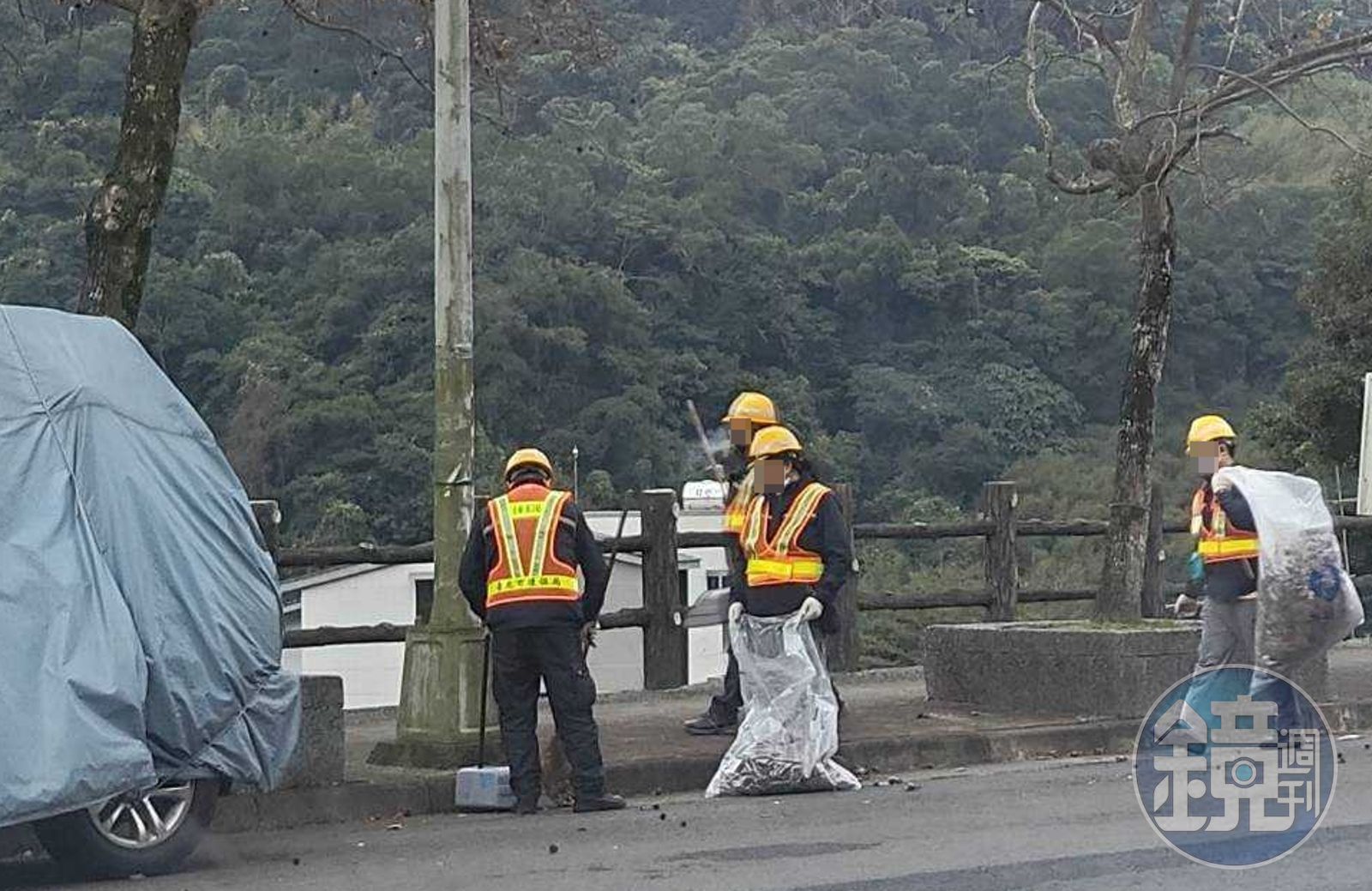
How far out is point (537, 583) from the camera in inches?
416

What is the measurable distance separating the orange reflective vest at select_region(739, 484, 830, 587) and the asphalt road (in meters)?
1.12

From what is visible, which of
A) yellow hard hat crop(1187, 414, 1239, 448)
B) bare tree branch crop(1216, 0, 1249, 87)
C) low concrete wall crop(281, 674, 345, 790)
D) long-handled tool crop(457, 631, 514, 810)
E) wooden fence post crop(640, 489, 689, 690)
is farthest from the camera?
wooden fence post crop(640, 489, 689, 690)

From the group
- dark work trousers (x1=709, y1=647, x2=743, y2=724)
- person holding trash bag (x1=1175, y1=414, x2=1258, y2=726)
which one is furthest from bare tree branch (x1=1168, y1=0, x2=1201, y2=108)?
dark work trousers (x1=709, y1=647, x2=743, y2=724)

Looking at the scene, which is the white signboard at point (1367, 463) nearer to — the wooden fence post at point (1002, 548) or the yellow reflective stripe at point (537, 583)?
the wooden fence post at point (1002, 548)

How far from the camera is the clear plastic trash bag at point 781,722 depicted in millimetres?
11078

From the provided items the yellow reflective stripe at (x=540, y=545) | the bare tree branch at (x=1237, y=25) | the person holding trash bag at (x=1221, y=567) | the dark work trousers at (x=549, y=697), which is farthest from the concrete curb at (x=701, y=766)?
the bare tree branch at (x=1237, y=25)

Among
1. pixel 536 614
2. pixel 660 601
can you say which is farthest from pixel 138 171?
pixel 660 601

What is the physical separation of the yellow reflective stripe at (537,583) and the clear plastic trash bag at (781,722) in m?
1.12

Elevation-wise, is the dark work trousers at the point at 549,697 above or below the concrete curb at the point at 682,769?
above

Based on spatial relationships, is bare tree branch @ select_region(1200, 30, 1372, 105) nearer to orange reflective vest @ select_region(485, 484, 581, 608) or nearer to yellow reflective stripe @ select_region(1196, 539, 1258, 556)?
yellow reflective stripe @ select_region(1196, 539, 1258, 556)

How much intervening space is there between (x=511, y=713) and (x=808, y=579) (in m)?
1.69

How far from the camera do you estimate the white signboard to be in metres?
14.0

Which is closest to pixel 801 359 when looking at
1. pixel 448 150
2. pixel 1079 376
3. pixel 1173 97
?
pixel 1079 376

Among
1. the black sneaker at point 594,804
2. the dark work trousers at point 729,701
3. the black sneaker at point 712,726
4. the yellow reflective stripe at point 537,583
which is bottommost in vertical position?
the black sneaker at point 594,804
